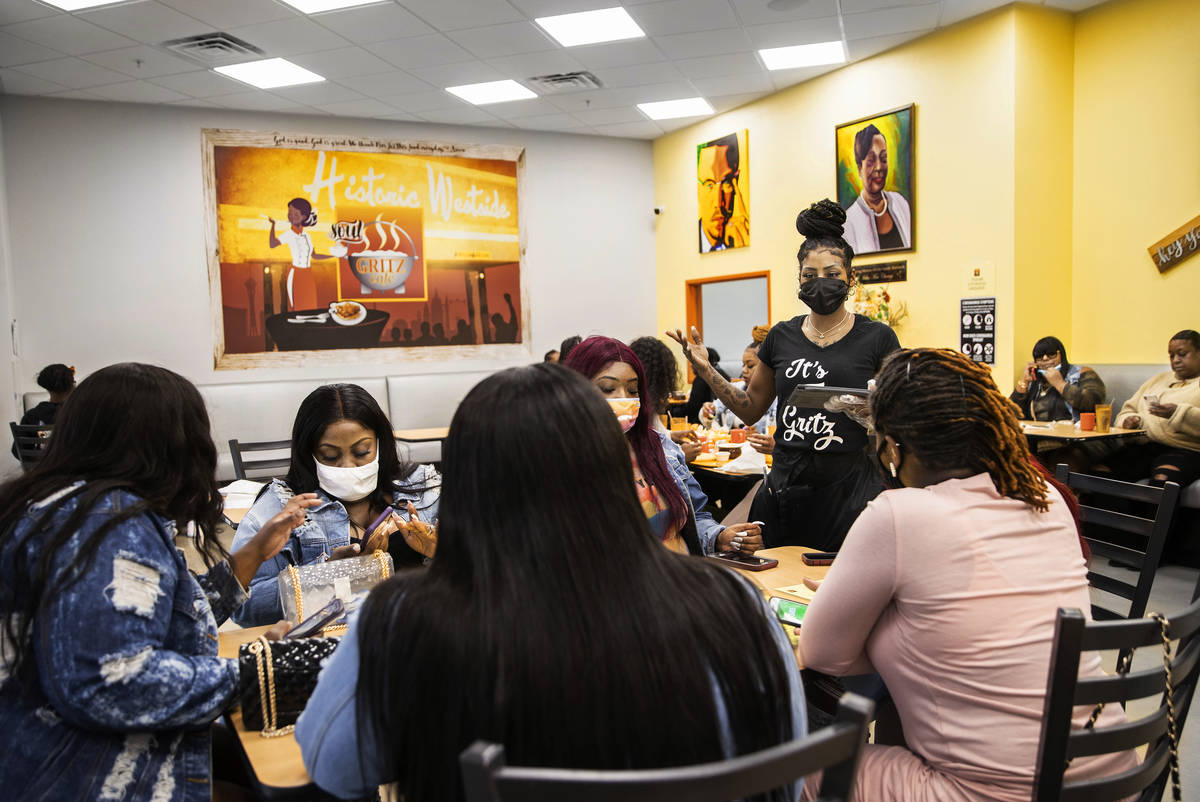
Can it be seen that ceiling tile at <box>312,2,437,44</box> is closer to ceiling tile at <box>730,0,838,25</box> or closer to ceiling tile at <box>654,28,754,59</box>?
ceiling tile at <box>654,28,754,59</box>

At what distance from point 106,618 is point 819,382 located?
2244mm

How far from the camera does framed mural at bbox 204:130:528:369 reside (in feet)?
25.1

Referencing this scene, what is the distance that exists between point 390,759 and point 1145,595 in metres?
2.00

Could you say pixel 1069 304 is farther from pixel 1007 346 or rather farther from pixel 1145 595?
pixel 1145 595

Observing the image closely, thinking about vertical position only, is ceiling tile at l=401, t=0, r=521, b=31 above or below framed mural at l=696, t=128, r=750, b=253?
above

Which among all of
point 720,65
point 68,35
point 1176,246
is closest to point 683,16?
point 720,65

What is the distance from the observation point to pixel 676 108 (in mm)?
8055

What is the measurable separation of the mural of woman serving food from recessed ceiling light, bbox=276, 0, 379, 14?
2811 millimetres

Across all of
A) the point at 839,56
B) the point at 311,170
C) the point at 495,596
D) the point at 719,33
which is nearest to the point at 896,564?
the point at 495,596

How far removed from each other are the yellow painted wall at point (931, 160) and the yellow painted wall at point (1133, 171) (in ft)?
2.77

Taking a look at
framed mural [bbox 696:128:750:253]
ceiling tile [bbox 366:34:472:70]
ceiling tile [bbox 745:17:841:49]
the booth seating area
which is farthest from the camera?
framed mural [bbox 696:128:750:253]

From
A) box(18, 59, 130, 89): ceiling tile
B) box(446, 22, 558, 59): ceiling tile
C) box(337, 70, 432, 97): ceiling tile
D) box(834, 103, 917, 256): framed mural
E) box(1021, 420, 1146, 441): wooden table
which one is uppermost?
box(446, 22, 558, 59): ceiling tile

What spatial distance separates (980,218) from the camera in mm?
5953

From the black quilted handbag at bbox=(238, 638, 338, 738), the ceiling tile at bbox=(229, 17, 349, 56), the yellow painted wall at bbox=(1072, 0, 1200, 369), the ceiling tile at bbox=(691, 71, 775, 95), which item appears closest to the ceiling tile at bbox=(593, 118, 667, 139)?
the ceiling tile at bbox=(691, 71, 775, 95)
